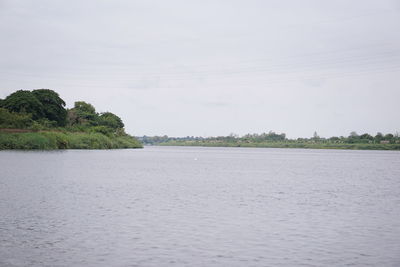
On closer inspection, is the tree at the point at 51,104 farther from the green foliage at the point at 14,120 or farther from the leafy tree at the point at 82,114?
the leafy tree at the point at 82,114

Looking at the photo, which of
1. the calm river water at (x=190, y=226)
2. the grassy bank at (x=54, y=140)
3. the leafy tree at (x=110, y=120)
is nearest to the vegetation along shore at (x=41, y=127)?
the grassy bank at (x=54, y=140)

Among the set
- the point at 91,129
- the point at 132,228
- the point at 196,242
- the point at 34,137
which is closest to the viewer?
the point at 196,242

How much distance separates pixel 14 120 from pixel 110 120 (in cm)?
6227

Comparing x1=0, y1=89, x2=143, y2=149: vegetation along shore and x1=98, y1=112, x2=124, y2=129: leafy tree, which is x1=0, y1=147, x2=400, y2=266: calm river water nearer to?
x1=0, y1=89, x2=143, y2=149: vegetation along shore

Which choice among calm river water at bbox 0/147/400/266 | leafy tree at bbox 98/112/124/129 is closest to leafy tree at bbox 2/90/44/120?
leafy tree at bbox 98/112/124/129

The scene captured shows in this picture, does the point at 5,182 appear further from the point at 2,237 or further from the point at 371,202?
the point at 371,202

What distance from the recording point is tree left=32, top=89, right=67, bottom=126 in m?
113

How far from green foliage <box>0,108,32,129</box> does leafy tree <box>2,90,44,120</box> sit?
572 cm

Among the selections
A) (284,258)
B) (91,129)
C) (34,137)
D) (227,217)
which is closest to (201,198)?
(227,217)

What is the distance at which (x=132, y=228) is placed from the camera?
1933 centimetres

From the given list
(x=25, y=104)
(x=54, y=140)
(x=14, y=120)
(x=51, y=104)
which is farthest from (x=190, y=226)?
(x=51, y=104)

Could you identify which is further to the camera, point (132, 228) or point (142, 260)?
point (132, 228)

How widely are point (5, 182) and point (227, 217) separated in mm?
18096

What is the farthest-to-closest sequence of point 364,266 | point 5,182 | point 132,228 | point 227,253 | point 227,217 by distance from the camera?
point 5,182 → point 227,217 → point 132,228 → point 227,253 → point 364,266
